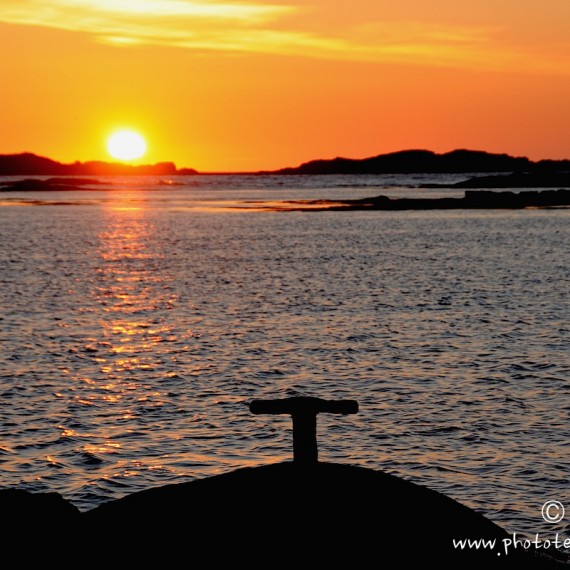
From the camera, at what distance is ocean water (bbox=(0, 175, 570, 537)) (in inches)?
795

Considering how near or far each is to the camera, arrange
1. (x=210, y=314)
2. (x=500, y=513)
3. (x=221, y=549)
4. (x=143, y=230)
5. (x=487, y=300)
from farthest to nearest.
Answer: (x=143, y=230), (x=487, y=300), (x=210, y=314), (x=500, y=513), (x=221, y=549)

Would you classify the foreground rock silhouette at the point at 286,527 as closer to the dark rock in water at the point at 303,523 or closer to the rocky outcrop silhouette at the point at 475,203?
the dark rock in water at the point at 303,523

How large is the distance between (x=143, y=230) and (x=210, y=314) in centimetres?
7609

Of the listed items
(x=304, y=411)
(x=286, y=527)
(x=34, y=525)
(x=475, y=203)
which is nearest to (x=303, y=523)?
(x=286, y=527)

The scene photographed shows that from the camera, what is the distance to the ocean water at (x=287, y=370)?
20.2m

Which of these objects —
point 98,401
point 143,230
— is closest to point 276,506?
point 98,401

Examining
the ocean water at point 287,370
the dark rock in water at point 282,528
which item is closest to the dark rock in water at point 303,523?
the dark rock in water at point 282,528

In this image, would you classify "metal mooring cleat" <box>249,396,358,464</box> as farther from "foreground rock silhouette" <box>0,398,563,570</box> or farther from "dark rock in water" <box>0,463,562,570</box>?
"dark rock in water" <box>0,463,562,570</box>

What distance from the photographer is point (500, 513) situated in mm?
17250

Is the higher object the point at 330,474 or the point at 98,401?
the point at 330,474

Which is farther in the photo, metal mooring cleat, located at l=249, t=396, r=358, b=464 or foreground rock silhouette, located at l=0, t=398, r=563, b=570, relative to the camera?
metal mooring cleat, located at l=249, t=396, r=358, b=464

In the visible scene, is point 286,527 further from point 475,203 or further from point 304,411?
point 475,203

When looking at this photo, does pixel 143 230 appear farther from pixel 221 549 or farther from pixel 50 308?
pixel 221 549

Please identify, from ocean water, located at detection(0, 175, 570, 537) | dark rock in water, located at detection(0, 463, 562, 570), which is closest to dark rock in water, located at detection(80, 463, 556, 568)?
dark rock in water, located at detection(0, 463, 562, 570)
